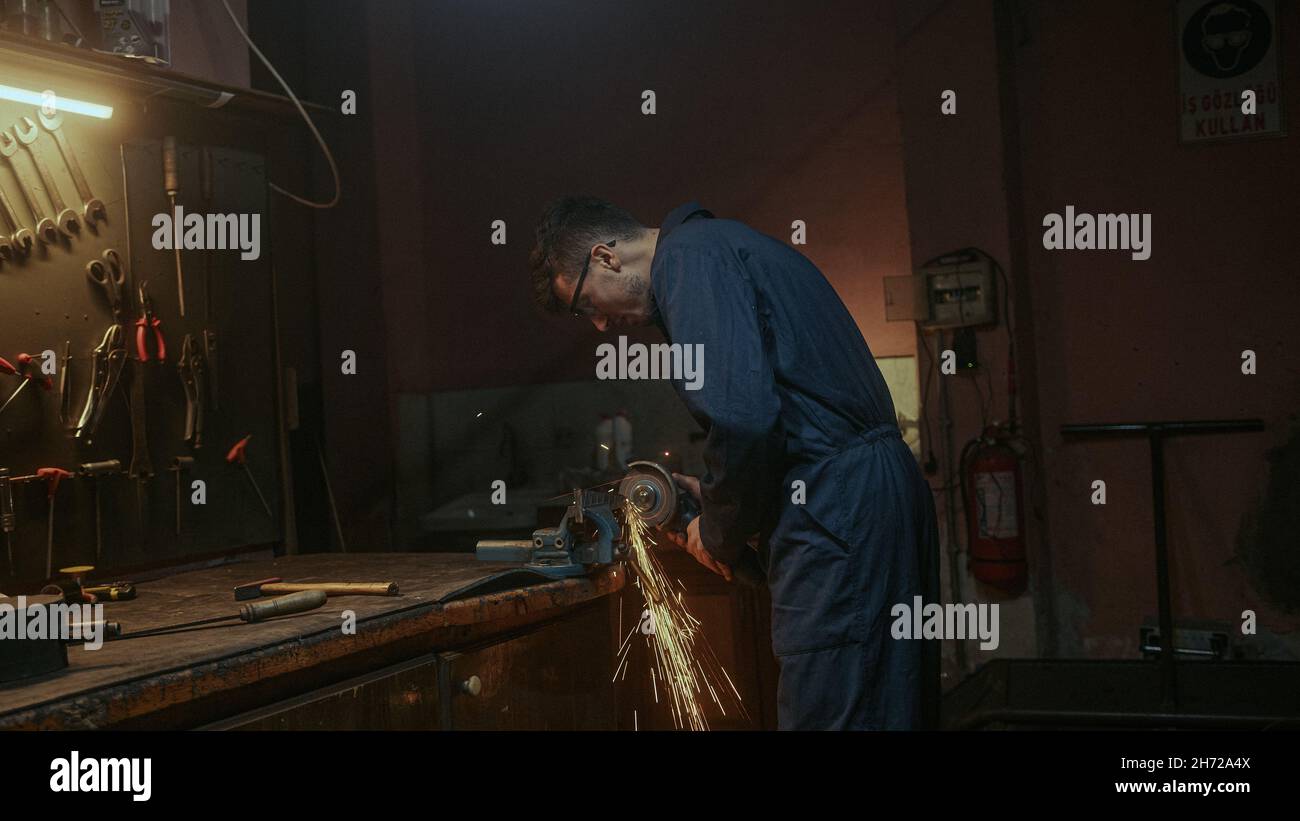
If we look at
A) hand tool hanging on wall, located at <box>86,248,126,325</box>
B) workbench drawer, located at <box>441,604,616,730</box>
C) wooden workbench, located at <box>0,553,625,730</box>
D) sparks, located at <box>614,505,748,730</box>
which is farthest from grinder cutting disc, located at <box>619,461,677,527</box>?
hand tool hanging on wall, located at <box>86,248,126,325</box>

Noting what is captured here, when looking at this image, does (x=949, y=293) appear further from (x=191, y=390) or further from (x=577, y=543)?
(x=191, y=390)

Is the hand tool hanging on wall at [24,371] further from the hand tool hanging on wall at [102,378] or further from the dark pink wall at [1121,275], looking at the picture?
the dark pink wall at [1121,275]

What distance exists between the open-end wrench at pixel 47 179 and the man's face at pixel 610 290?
131 cm

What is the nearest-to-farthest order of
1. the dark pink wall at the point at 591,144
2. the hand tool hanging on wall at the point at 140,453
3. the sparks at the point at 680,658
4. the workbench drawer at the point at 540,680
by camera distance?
the workbench drawer at the point at 540,680 → the hand tool hanging on wall at the point at 140,453 → the sparks at the point at 680,658 → the dark pink wall at the point at 591,144

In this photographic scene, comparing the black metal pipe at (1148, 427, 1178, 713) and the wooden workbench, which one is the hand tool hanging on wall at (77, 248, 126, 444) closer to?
the wooden workbench

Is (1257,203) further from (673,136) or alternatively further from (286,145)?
(286,145)

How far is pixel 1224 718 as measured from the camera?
3100mm

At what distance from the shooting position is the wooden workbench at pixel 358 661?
58.8 inches

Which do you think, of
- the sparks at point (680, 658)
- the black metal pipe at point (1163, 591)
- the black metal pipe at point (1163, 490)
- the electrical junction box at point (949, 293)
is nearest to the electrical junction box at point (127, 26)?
the sparks at point (680, 658)

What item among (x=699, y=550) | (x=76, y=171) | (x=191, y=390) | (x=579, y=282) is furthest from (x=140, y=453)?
(x=699, y=550)

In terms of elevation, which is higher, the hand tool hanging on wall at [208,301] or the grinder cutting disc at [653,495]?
the hand tool hanging on wall at [208,301]

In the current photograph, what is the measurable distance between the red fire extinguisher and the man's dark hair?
2.10 metres

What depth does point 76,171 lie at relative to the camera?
2.59 m

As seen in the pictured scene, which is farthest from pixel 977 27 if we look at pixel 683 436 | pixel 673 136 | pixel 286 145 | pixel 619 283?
pixel 286 145
